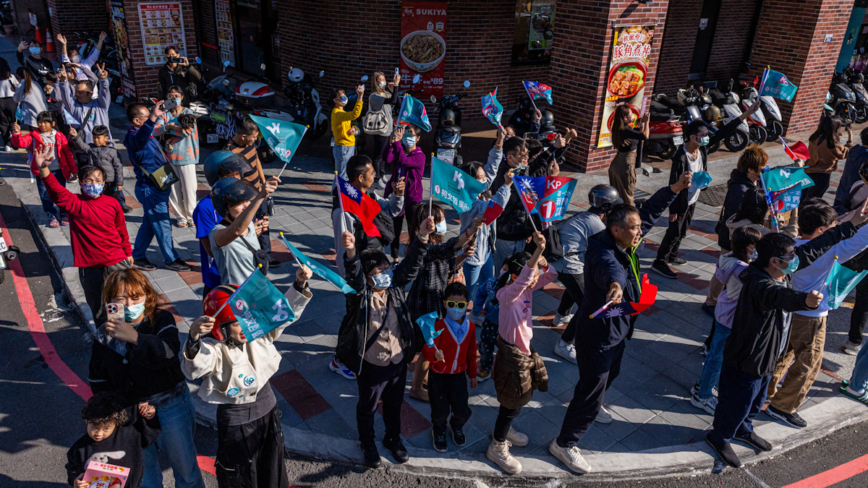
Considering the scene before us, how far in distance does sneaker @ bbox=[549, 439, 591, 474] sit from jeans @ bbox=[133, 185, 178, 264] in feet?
17.8

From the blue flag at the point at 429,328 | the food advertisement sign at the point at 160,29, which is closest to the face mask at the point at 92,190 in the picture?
the blue flag at the point at 429,328

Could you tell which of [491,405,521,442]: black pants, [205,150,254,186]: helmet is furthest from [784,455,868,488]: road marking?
[205,150,254,186]: helmet

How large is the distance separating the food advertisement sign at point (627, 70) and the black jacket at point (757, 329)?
7.39 metres

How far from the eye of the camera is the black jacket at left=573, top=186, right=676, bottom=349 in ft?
13.5

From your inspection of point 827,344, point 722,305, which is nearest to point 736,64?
point 827,344

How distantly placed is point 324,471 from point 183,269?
4.03 metres

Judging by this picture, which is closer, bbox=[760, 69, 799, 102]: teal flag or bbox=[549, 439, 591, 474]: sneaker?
bbox=[549, 439, 591, 474]: sneaker

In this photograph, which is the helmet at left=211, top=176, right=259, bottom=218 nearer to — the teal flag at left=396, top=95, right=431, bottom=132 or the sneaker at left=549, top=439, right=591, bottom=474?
the sneaker at left=549, top=439, right=591, bottom=474

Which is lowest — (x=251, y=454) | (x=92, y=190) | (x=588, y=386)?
(x=251, y=454)

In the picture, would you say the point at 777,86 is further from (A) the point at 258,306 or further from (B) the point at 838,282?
(A) the point at 258,306

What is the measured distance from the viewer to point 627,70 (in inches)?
438

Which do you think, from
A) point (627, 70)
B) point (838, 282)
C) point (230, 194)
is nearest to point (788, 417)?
point (838, 282)

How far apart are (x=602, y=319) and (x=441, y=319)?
1.17 metres

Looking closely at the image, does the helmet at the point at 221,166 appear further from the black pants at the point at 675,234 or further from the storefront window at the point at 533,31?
the storefront window at the point at 533,31
